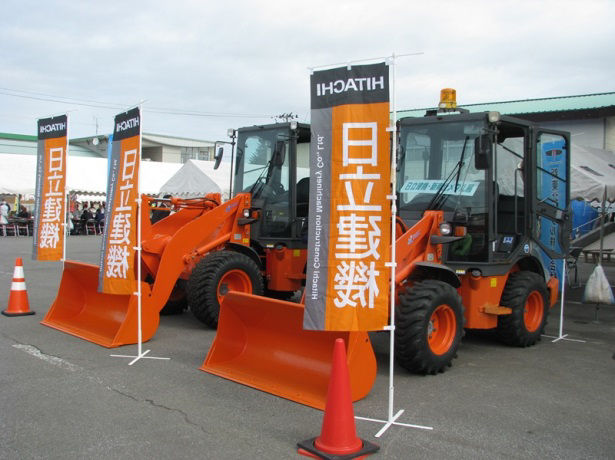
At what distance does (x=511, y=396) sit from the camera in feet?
17.2

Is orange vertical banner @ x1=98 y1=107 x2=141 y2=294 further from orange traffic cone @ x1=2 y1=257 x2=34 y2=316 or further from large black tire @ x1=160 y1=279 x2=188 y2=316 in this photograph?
orange traffic cone @ x1=2 y1=257 x2=34 y2=316

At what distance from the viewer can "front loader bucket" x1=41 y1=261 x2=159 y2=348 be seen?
689 centimetres

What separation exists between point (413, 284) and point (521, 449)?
235 cm

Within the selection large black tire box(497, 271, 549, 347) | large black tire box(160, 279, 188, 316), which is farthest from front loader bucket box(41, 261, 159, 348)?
large black tire box(497, 271, 549, 347)

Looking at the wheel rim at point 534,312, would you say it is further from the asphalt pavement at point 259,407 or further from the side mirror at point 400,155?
the side mirror at point 400,155

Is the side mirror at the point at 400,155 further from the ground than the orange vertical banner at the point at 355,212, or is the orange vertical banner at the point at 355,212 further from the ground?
the side mirror at the point at 400,155

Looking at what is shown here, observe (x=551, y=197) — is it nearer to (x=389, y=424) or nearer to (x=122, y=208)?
(x=389, y=424)

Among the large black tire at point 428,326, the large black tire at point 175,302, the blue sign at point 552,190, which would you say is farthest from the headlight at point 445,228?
the large black tire at point 175,302

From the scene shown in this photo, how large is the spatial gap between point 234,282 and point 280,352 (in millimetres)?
2636

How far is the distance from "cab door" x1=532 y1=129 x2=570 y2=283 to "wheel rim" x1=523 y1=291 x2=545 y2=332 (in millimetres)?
550

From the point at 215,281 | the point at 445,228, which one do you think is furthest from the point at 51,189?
the point at 445,228

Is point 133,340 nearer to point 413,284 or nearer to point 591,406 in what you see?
point 413,284

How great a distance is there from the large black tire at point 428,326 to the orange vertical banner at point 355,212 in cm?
122

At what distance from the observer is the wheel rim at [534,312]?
288 inches
